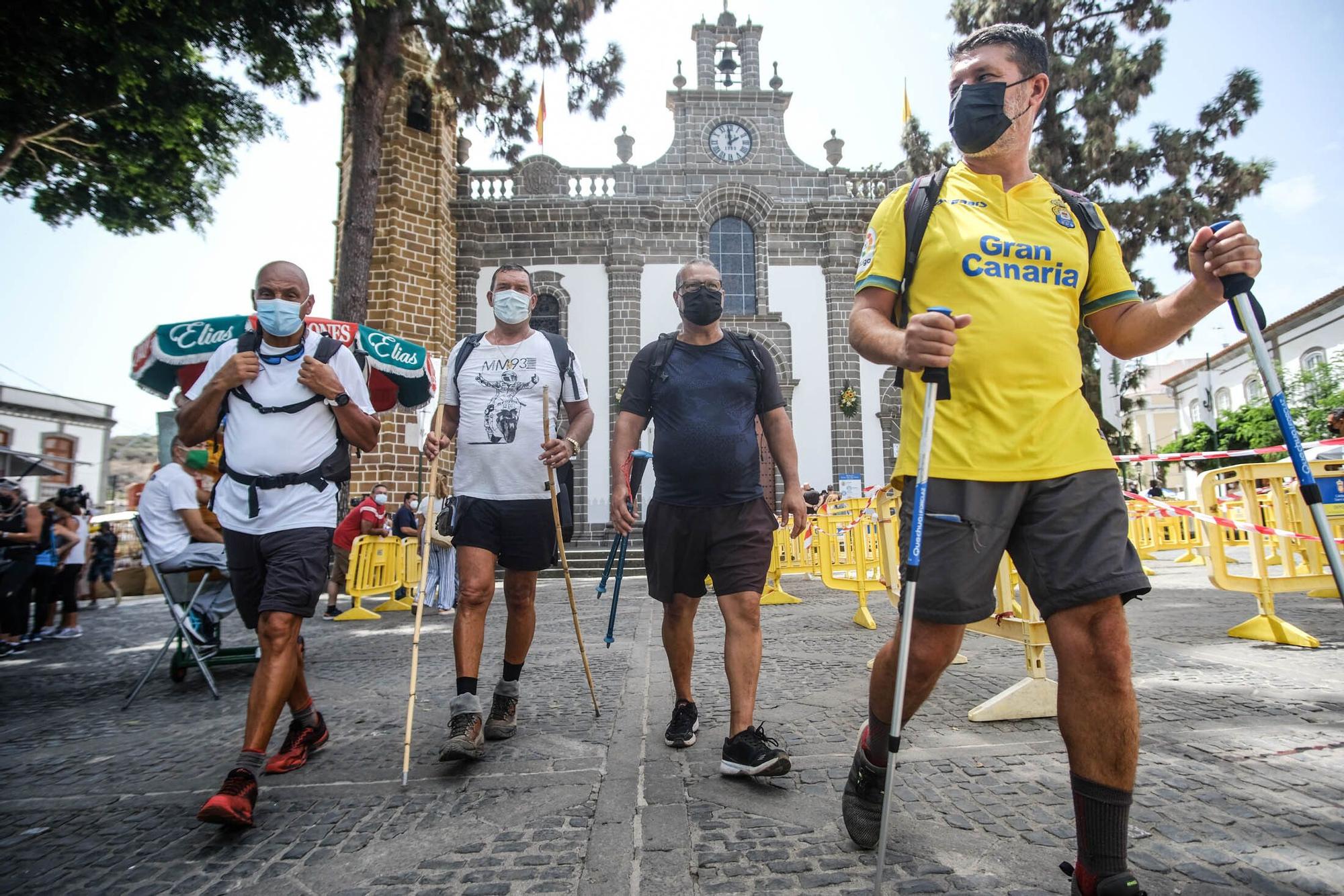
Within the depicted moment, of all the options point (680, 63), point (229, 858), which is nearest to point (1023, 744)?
point (229, 858)

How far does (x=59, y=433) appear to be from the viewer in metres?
33.7

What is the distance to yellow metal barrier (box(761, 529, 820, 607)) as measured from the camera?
28.8ft

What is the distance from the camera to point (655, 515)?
3.16 meters

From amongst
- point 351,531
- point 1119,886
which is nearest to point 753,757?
point 1119,886

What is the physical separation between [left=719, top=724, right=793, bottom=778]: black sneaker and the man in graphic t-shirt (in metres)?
1.11

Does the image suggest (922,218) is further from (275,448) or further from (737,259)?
(737,259)

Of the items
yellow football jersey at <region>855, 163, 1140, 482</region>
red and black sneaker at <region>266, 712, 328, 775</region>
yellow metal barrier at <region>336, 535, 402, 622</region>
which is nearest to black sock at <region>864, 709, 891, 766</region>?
yellow football jersey at <region>855, 163, 1140, 482</region>

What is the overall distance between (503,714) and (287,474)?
1.41 meters

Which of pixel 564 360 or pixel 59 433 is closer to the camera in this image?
pixel 564 360

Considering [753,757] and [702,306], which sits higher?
[702,306]

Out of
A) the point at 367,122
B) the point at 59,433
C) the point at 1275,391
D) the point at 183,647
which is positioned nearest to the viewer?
the point at 1275,391

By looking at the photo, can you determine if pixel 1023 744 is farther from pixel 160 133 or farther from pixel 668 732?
pixel 160 133

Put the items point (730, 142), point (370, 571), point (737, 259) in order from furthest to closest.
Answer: point (730, 142), point (737, 259), point (370, 571)

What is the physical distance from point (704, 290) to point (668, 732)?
188 cm
